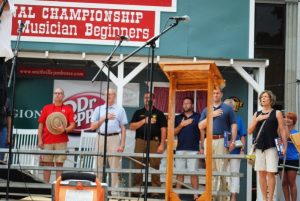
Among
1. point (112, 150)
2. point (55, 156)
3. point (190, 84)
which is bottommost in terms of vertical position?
point (55, 156)

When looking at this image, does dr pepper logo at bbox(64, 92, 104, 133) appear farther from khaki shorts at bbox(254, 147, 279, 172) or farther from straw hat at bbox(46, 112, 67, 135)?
khaki shorts at bbox(254, 147, 279, 172)

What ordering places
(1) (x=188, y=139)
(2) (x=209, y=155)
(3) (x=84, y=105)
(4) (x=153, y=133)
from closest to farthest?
1. (2) (x=209, y=155)
2. (1) (x=188, y=139)
3. (4) (x=153, y=133)
4. (3) (x=84, y=105)

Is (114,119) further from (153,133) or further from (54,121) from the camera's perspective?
(54,121)

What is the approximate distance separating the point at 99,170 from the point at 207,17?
5.13 m

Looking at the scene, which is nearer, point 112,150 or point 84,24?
point 112,150

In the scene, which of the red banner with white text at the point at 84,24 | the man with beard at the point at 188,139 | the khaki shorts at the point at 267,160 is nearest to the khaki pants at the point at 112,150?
the man with beard at the point at 188,139

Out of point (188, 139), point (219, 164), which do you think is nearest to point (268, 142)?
point (219, 164)

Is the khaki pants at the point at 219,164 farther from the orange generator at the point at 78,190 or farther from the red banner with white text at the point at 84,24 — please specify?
the red banner with white text at the point at 84,24

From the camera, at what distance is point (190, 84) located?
7664 millimetres

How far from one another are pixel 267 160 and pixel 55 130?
3718 millimetres

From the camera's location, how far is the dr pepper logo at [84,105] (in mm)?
13422

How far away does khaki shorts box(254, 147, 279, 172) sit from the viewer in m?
8.58

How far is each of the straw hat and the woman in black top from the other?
3.36m

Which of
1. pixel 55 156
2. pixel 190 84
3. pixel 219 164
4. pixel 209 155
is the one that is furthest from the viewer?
pixel 55 156
